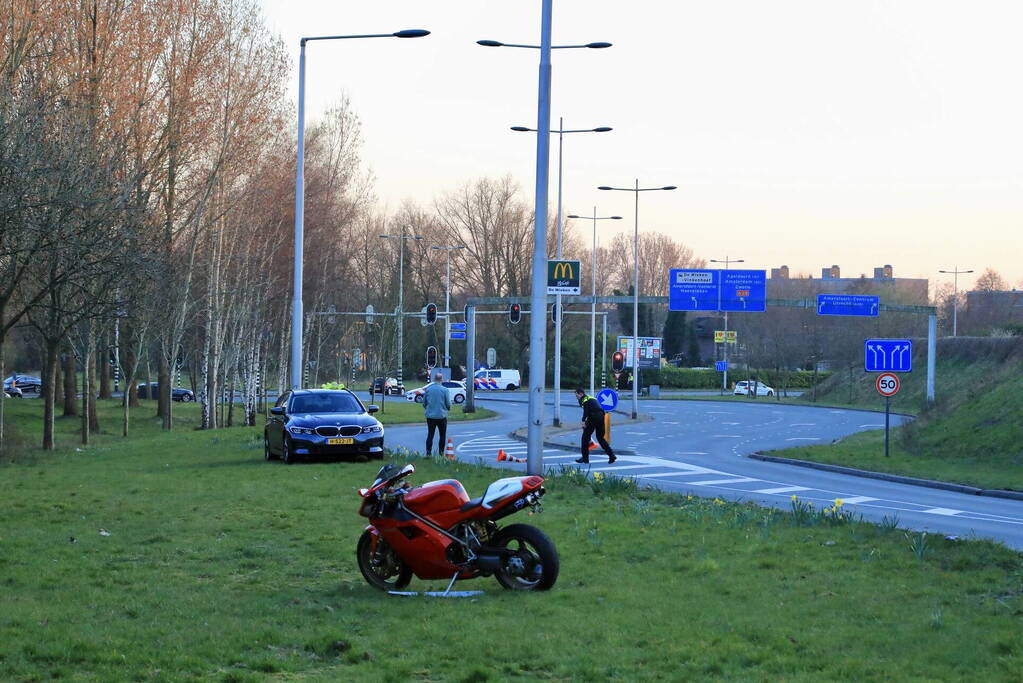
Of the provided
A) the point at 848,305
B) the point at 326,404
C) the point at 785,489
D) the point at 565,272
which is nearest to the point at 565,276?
the point at 565,272

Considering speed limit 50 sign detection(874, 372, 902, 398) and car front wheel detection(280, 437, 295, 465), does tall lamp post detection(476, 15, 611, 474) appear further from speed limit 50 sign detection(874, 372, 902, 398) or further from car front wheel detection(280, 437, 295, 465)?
speed limit 50 sign detection(874, 372, 902, 398)

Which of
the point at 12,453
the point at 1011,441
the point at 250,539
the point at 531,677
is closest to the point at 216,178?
the point at 12,453

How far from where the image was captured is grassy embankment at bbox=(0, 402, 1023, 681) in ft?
20.7

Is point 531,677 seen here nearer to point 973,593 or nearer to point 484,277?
point 973,593

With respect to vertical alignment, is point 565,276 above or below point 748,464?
Answer: above

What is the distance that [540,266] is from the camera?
1811 cm

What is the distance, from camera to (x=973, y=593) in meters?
8.11

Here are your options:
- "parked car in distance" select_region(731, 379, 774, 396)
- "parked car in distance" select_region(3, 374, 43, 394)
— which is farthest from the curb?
"parked car in distance" select_region(3, 374, 43, 394)

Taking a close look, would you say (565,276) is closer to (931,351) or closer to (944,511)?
(944,511)

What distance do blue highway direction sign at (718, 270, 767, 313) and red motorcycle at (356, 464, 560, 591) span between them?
39814 mm

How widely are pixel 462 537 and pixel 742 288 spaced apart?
40404mm

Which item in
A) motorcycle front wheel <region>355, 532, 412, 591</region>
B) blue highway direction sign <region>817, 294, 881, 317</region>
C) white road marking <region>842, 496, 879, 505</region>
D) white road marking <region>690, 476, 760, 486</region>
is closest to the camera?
motorcycle front wheel <region>355, 532, 412, 591</region>

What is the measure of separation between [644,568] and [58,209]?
569 inches

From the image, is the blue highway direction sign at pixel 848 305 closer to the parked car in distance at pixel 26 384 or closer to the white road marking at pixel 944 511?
the white road marking at pixel 944 511
